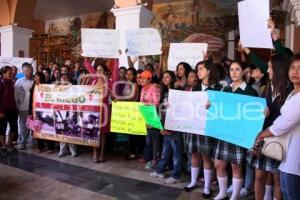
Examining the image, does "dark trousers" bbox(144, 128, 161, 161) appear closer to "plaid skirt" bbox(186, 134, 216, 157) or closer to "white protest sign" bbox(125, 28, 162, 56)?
"plaid skirt" bbox(186, 134, 216, 157)

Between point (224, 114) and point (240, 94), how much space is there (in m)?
0.27

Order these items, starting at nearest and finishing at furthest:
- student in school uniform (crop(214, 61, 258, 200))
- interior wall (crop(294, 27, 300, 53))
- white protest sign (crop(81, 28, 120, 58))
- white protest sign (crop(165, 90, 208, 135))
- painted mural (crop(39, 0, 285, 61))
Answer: student in school uniform (crop(214, 61, 258, 200))
white protest sign (crop(165, 90, 208, 135))
white protest sign (crop(81, 28, 120, 58))
interior wall (crop(294, 27, 300, 53))
painted mural (crop(39, 0, 285, 61))

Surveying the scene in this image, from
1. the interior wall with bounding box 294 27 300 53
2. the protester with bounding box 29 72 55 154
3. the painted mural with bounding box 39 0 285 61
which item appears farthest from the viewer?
the painted mural with bounding box 39 0 285 61

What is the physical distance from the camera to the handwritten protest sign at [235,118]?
2.63 m

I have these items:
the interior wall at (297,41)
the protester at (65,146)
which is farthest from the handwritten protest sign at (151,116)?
the interior wall at (297,41)

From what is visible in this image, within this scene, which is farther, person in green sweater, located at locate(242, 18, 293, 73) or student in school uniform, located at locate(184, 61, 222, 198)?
student in school uniform, located at locate(184, 61, 222, 198)

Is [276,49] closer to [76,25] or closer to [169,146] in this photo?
[169,146]

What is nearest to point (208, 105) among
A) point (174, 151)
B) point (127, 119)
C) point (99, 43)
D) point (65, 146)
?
point (174, 151)

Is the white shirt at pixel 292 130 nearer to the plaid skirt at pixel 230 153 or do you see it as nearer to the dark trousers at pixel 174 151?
the plaid skirt at pixel 230 153

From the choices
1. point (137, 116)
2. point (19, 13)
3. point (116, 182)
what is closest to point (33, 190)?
point (116, 182)

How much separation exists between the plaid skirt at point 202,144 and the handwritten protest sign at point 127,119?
34.4 inches

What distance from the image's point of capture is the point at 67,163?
4.62 meters

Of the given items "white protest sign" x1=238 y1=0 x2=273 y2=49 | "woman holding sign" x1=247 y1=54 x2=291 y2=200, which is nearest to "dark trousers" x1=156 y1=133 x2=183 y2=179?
"woman holding sign" x1=247 y1=54 x2=291 y2=200

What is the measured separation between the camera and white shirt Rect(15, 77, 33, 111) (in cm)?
538
